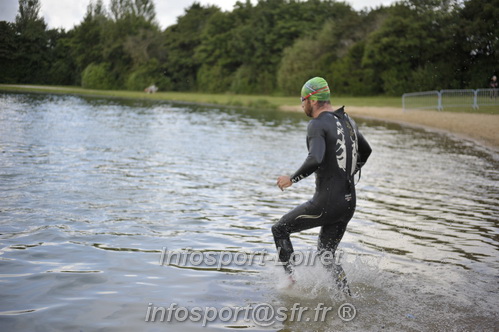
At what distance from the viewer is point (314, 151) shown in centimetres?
512

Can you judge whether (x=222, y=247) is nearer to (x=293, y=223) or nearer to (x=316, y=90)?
(x=293, y=223)

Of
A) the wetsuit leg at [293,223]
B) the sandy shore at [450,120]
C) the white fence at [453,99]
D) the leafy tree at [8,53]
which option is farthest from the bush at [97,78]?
the wetsuit leg at [293,223]

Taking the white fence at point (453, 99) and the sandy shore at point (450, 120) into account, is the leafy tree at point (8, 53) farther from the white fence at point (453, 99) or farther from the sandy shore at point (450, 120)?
the white fence at point (453, 99)

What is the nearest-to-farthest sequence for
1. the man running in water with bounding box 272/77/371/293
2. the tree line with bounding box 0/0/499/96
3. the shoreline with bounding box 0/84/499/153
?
the man running in water with bounding box 272/77/371/293
the shoreline with bounding box 0/84/499/153
the tree line with bounding box 0/0/499/96

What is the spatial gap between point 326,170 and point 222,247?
107 inches

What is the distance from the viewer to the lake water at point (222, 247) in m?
5.28

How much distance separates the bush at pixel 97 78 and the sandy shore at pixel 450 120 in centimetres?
5183

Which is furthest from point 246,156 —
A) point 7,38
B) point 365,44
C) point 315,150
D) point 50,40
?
point 50,40

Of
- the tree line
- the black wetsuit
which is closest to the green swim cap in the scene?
the black wetsuit

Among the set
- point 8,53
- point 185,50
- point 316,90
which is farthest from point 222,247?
point 185,50

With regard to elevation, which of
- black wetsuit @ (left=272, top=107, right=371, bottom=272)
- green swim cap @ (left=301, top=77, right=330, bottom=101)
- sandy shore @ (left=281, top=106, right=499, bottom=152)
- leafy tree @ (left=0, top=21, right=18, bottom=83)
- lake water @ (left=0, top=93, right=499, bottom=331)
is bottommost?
lake water @ (left=0, top=93, right=499, bottom=331)

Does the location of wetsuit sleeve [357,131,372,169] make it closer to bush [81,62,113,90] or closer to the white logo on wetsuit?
the white logo on wetsuit

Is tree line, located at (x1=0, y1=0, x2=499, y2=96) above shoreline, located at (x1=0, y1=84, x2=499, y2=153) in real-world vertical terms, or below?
above

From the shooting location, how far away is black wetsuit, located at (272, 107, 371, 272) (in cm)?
521
